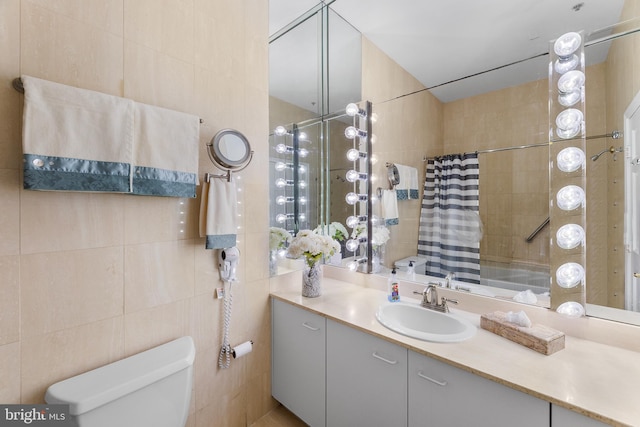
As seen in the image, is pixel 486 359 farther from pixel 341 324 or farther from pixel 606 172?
pixel 606 172

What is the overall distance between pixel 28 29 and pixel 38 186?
0.58 meters

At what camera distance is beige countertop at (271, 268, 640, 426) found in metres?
0.78

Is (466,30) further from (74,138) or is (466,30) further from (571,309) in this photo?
(74,138)

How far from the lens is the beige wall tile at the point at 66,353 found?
97 cm

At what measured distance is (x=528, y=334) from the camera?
1062mm

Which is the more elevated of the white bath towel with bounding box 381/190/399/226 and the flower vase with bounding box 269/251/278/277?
the white bath towel with bounding box 381/190/399/226

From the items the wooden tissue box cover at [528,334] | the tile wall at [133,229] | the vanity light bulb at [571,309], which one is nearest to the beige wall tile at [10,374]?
the tile wall at [133,229]

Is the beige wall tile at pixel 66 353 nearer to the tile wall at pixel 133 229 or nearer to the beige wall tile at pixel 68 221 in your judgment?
the tile wall at pixel 133 229

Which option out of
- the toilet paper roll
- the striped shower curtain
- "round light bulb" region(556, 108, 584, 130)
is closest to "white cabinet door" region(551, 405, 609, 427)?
the striped shower curtain

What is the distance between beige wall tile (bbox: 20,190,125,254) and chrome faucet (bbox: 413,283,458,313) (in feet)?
4.96

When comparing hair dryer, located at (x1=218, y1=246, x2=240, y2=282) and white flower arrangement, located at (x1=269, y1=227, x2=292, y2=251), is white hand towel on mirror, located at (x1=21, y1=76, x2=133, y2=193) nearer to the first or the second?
hair dryer, located at (x1=218, y1=246, x2=240, y2=282)

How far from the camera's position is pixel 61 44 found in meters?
1.02

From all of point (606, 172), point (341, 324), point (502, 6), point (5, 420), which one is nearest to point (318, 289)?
point (341, 324)

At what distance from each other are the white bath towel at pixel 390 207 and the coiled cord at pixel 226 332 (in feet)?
3.81
